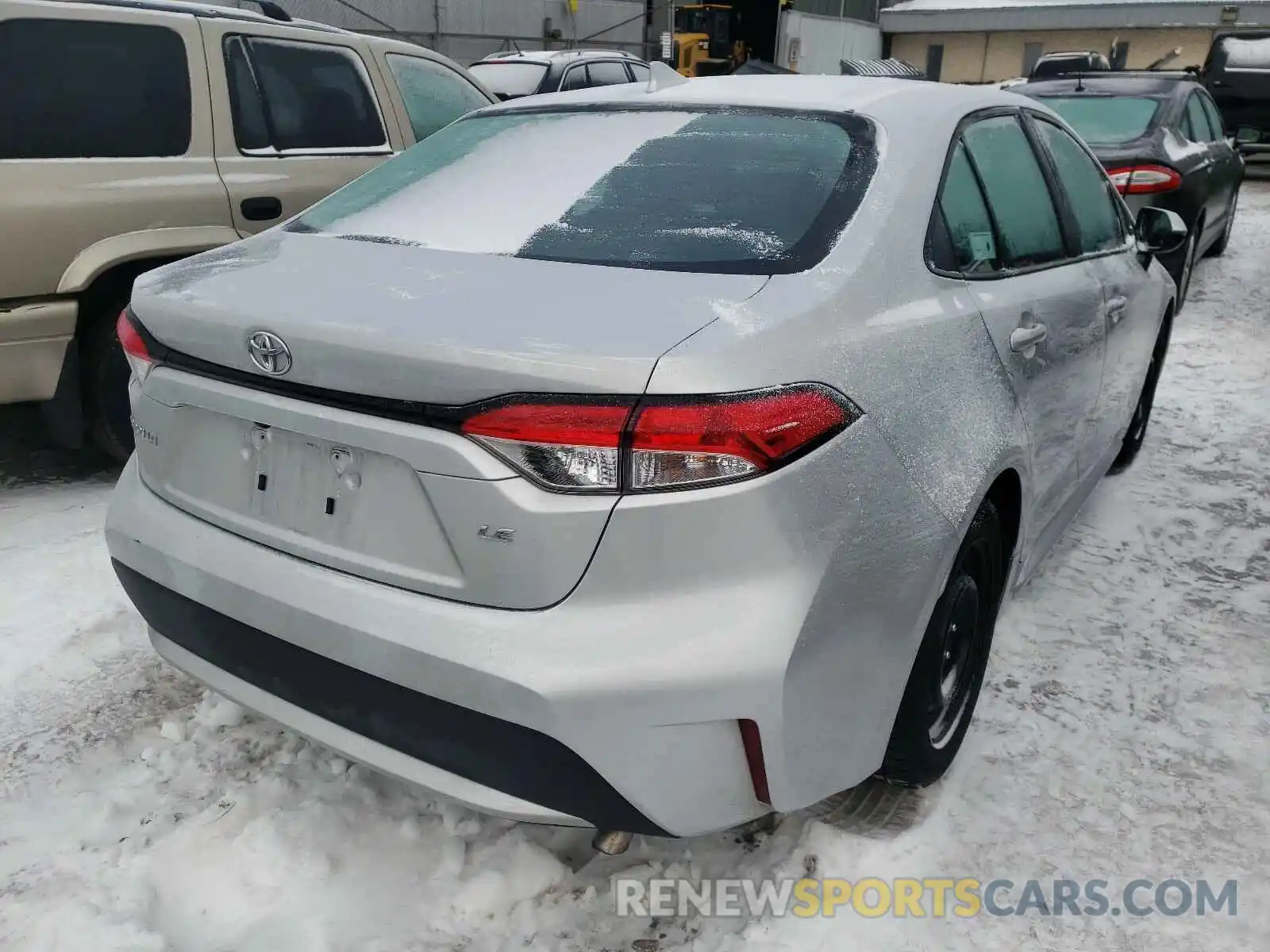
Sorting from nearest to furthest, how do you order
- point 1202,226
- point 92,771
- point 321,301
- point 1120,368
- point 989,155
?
point 321,301 → point 92,771 → point 989,155 → point 1120,368 → point 1202,226

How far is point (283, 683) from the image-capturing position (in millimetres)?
1929

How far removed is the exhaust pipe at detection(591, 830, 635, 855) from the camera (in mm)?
2037

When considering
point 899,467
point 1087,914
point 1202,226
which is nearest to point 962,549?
point 899,467

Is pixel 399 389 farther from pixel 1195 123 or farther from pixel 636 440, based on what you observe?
pixel 1195 123

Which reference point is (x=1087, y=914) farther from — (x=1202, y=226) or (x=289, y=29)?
(x=1202, y=226)

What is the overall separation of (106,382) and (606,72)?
1055 cm

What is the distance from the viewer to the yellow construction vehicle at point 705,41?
944 inches

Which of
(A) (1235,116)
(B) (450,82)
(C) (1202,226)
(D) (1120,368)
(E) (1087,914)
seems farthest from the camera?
(A) (1235,116)

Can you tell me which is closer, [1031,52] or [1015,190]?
[1015,190]

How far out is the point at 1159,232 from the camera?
3697 millimetres

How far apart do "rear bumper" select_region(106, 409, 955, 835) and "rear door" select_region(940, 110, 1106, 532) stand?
68 centimetres

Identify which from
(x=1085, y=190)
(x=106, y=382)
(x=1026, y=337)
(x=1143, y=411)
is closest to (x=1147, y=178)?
(x=1143, y=411)

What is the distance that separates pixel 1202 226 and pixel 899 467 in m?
7.01

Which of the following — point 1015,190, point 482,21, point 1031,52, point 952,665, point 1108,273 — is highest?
point 1031,52
